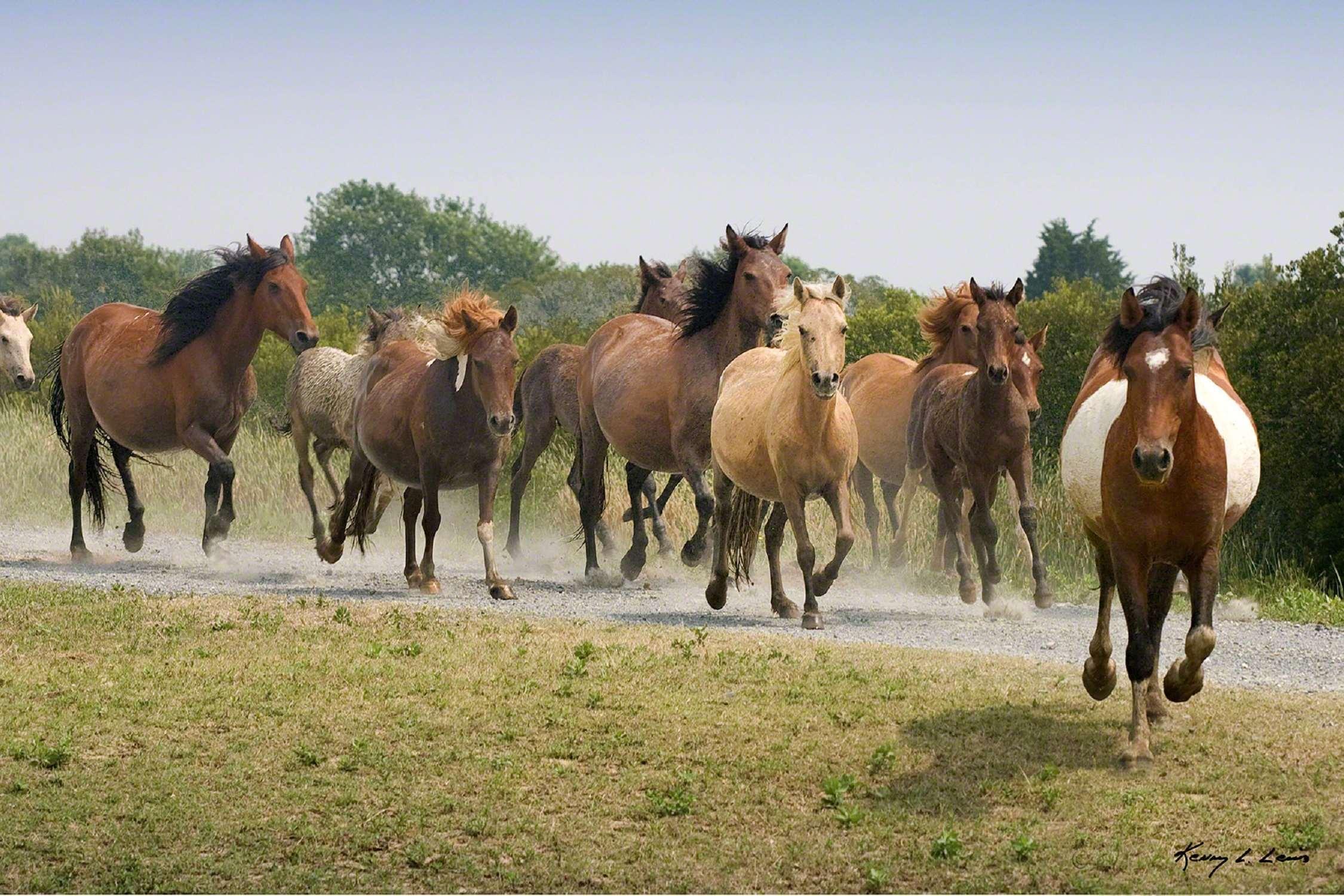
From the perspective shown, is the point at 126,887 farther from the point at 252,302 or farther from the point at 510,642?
the point at 252,302

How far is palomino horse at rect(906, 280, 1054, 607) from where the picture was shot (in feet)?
44.3

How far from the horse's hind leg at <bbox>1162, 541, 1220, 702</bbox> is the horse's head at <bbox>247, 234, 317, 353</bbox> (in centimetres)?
1028

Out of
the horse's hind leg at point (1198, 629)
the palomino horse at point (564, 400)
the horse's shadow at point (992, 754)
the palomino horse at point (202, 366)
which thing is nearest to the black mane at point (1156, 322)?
the horse's hind leg at point (1198, 629)

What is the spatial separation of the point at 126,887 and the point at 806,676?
13.5 ft

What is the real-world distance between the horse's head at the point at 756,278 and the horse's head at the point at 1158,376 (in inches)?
255

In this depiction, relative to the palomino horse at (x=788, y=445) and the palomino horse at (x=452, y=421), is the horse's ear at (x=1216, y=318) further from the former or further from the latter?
the palomino horse at (x=452, y=421)

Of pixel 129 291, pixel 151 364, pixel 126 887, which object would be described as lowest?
pixel 126 887

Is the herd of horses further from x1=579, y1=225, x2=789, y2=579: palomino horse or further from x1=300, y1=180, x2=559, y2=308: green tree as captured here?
x1=300, y1=180, x2=559, y2=308: green tree

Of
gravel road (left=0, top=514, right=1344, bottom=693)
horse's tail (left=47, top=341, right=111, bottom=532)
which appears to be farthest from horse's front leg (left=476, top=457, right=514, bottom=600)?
horse's tail (left=47, top=341, right=111, bottom=532)

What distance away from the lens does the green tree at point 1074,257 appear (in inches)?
2302

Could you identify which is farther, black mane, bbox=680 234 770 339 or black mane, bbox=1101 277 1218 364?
black mane, bbox=680 234 770 339

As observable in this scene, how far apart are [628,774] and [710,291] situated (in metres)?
6.87

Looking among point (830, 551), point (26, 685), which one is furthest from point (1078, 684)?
point (830, 551)

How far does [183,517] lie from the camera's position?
22.2 metres
